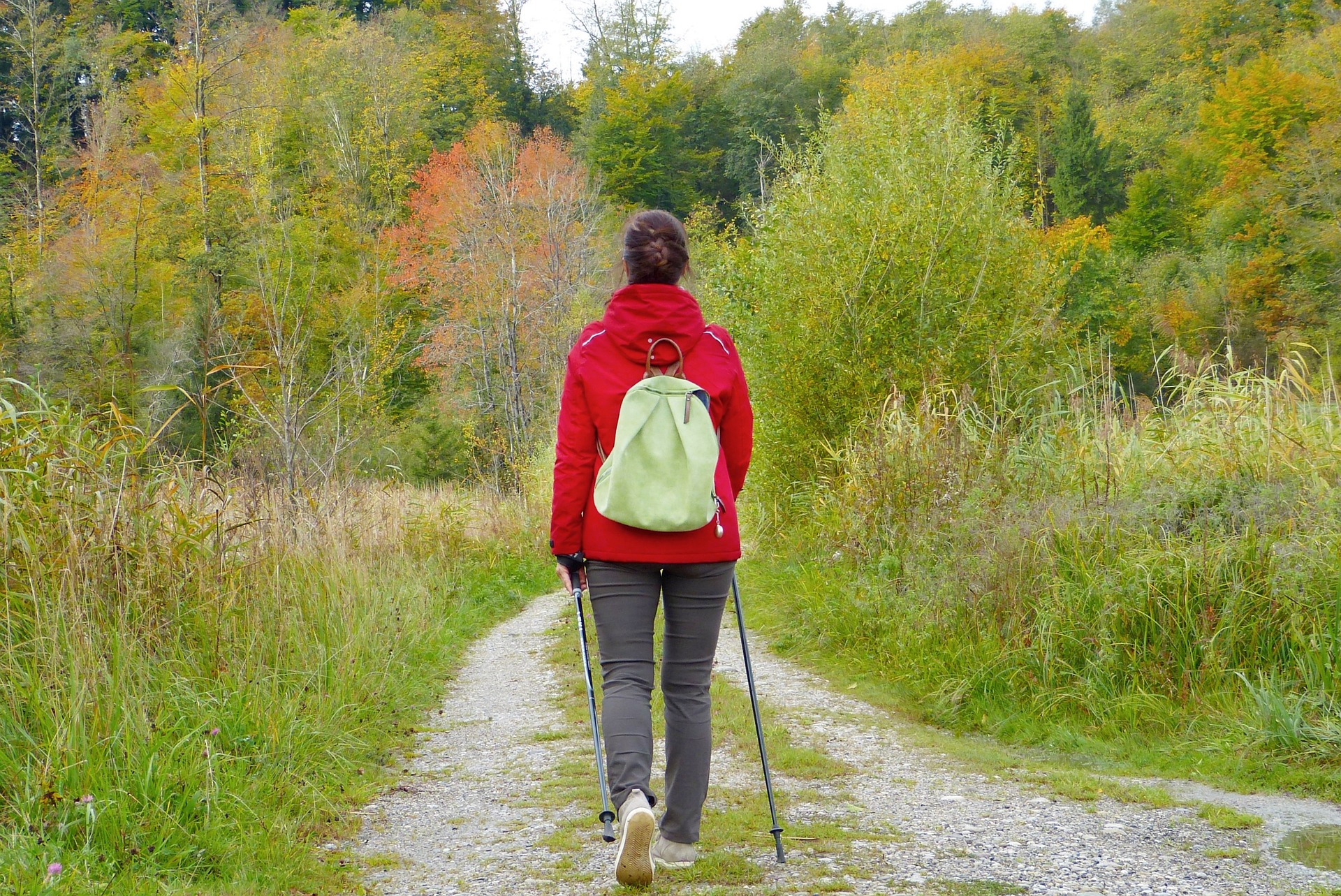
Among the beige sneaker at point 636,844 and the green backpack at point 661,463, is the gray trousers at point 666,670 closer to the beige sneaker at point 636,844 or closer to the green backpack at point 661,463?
the beige sneaker at point 636,844

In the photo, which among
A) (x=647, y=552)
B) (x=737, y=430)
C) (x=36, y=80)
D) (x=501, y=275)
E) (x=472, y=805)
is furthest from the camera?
(x=36, y=80)

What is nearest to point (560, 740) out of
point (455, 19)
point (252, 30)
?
point (252, 30)

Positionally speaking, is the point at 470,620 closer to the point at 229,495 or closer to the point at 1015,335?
the point at 229,495

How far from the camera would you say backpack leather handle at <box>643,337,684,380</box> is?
3316 mm

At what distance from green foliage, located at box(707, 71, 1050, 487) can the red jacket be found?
8.20 metres

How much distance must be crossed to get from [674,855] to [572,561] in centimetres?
103

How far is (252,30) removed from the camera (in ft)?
135

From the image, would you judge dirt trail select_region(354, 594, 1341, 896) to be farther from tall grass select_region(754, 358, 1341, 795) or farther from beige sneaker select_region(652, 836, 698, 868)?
tall grass select_region(754, 358, 1341, 795)

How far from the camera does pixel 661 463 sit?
10.4 feet

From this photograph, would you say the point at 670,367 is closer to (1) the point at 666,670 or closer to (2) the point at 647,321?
(2) the point at 647,321

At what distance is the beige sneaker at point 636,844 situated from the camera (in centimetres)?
306

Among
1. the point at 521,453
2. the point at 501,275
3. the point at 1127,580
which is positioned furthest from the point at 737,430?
the point at 501,275

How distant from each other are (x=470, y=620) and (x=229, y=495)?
15.7ft

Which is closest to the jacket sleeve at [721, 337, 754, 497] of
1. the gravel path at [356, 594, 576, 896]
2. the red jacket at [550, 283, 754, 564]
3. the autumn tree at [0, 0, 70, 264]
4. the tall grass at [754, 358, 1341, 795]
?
the red jacket at [550, 283, 754, 564]
